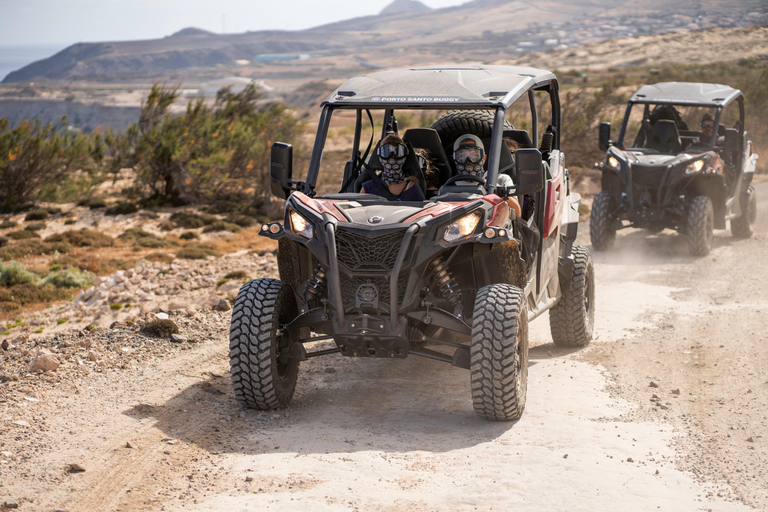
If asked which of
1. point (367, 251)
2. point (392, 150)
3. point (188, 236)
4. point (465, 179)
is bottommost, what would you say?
point (188, 236)

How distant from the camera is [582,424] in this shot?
547 centimetres

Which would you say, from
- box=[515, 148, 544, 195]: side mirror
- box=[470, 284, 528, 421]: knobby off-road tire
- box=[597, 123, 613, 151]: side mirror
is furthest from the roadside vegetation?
box=[470, 284, 528, 421]: knobby off-road tire

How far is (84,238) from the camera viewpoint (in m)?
17.0

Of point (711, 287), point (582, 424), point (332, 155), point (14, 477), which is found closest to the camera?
point (14, 477)

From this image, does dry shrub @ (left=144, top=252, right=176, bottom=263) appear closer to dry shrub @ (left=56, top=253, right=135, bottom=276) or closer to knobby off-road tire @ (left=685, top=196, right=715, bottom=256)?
dry shrub @ (left=56, top=253, right=135, bottom=276)

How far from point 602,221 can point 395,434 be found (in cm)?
853

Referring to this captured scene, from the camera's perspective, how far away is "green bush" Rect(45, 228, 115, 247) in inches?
661

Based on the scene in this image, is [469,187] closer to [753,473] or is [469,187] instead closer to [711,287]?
[753,473]

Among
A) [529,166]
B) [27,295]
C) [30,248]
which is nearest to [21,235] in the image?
[30,248]

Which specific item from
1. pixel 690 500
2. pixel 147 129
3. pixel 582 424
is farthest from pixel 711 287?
pixel 147 129

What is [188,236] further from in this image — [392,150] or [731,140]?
[392,150]

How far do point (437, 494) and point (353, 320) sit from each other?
54.1 inches

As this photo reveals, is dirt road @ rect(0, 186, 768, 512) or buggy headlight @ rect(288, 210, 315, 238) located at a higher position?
buggy headlight @ rect(288, 210, 315, 238)

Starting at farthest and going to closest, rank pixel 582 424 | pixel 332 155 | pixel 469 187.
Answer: pixel 332 155
pixel 469 187
pixel 582 424
